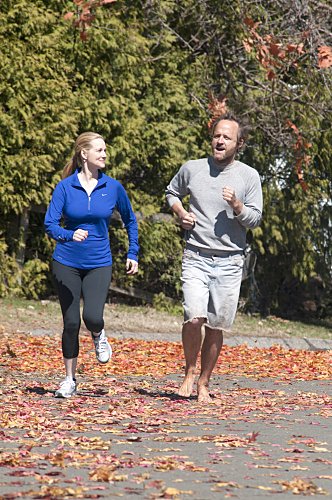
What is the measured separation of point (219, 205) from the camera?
27.3 ft

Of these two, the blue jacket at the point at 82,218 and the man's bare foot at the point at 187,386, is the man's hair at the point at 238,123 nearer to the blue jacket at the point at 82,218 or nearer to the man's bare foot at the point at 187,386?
the blue jacket at the point at 82,218

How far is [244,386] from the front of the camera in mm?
10188

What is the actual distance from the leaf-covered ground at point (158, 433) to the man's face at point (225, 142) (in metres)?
1.72

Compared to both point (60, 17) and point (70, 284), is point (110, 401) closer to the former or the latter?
point (70, 284)

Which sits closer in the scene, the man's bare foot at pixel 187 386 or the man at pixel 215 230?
the man at pixel 215 230

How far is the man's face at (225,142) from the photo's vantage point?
838cm

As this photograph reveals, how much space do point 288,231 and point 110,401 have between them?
11.7 metres

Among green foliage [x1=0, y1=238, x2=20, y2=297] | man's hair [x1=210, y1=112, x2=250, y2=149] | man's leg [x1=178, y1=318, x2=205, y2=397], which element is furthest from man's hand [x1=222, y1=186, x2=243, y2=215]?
green foliage [x1=0, y1=238, x2=20, y2=297]

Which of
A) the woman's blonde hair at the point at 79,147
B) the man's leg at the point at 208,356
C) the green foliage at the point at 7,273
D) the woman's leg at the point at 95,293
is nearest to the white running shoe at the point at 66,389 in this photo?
the woman's leg at the point at 95,293

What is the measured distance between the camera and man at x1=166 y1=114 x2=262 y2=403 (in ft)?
27.3

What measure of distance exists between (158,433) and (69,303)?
6.09 ft

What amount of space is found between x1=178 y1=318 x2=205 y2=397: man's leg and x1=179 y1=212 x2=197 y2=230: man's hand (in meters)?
0.65

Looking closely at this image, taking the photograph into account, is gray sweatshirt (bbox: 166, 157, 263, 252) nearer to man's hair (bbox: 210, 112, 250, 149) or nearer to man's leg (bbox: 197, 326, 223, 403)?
man's hair (bbox: 210, 112, 250, 149)

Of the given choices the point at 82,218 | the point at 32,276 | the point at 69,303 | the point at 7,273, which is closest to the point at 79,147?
the point at 82,218
